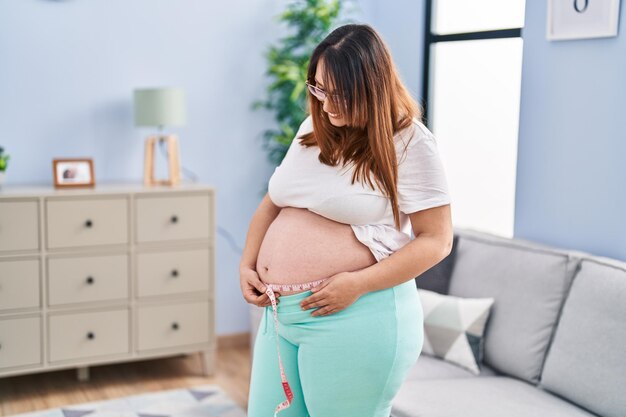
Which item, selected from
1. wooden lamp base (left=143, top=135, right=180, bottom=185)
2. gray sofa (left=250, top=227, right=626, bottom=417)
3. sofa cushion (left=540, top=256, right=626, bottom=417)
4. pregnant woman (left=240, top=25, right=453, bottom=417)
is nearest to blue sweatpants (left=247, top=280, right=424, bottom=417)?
pregnant woman (left=240, top=25, right=453, bottom=417)

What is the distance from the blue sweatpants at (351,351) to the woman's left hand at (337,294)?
0.08 feet

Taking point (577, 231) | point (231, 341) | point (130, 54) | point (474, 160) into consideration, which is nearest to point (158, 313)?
point (231, 341)

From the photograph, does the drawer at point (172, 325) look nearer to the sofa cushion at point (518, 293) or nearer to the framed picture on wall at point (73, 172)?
the framed picture on wall at point (73, 172)

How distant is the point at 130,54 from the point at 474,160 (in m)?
1.64

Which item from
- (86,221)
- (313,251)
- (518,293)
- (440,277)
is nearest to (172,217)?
(86,221)

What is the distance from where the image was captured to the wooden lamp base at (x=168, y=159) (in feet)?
11.5

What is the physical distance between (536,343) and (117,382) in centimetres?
186

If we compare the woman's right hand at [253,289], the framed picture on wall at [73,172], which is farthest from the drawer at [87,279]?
the woman's right hand at [253,289]

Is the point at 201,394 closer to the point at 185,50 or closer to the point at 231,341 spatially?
the point at 231,341

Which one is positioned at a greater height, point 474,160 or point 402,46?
point 402,46

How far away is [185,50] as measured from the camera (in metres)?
3.74

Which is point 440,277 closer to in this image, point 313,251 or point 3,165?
point 313,251

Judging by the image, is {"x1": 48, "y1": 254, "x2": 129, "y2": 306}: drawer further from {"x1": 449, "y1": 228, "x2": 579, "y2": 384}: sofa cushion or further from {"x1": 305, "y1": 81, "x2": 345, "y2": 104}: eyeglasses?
{"x1": 305, "y1": 81, "x2": 345, "y2": 104}: eyeglasses

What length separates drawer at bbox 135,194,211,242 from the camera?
11.0 feet
